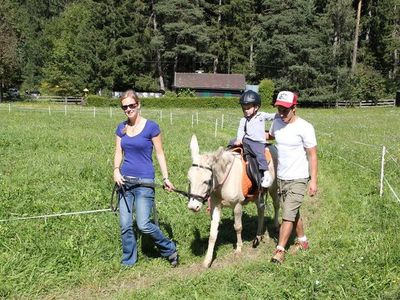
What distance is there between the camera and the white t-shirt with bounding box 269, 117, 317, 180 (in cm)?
546

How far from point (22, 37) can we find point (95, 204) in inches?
2872

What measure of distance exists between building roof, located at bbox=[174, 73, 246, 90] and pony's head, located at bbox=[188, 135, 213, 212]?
176 feet

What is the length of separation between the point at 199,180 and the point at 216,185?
63 centimetres

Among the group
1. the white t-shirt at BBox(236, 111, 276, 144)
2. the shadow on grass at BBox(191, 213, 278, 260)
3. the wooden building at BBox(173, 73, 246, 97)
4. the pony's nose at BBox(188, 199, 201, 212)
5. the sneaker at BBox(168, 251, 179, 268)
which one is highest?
the wooden building at BBox(173, 73, 246, 97)

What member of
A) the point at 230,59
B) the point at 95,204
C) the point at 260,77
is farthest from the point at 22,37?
the point at 95,204

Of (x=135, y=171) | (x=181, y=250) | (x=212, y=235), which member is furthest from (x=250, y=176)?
(x=135, y=171)

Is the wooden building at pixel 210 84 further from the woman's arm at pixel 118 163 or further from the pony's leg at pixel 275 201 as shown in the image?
the woman's arm at pixel 118 163

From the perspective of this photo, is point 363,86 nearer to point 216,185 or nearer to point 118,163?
point 216,185

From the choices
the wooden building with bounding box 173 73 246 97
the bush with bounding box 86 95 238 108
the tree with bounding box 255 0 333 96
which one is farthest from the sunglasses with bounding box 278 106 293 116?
the wooden building with bounding box 173 73 246 97

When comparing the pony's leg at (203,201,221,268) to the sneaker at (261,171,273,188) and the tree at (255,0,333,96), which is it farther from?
the tree at (255,0,333,96)

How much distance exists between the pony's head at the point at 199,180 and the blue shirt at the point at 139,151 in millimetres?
552

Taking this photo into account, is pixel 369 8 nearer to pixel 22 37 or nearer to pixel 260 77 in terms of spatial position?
pixel 260 77

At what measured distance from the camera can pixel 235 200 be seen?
5891 mm

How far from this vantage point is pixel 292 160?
5.58 m
